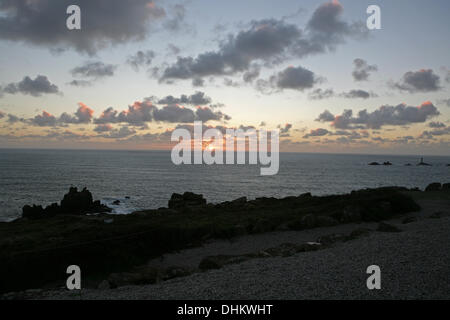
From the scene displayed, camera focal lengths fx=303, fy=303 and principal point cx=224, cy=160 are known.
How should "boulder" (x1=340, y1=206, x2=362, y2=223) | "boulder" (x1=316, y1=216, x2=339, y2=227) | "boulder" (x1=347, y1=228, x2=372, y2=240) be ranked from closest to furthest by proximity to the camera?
"boulder" (x1=347, y1=228, x2=372, y2=240)
"boulder" (x1=316, y1=216, x2=339, y2=227)
"boulder" (x1=340, y1=206, x2=362, y2=223)

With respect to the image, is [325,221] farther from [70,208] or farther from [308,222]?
[70,208]

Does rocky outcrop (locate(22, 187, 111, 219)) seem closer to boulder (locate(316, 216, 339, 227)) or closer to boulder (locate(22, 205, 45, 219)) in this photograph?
boulder (locate(22, 205, 45, 219))

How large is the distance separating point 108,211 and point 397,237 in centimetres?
3546

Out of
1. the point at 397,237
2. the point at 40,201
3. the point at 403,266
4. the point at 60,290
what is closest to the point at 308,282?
the point at 403,266

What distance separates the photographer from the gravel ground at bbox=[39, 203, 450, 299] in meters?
9.71

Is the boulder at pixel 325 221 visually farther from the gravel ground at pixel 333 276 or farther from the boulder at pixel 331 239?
the gravel ground at pixel 333 276

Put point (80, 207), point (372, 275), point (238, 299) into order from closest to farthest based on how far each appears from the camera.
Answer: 1. point (238, 299)
2. point (372, 275)
3. point (80, 207)

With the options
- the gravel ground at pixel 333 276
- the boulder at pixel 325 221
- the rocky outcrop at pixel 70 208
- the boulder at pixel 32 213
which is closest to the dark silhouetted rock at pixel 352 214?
the boulder at pixel 325 221

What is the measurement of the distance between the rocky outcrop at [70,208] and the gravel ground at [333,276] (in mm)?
26793

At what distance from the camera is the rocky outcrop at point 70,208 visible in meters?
35.4

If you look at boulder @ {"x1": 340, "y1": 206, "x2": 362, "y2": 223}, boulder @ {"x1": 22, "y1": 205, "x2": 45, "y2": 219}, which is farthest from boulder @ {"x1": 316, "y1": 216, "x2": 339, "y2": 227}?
boulder @ {"x1": 22, "y1": 205, "x2": 45, "y2": 219}

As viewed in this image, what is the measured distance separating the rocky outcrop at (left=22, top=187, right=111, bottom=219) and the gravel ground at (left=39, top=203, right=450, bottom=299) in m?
26.8
